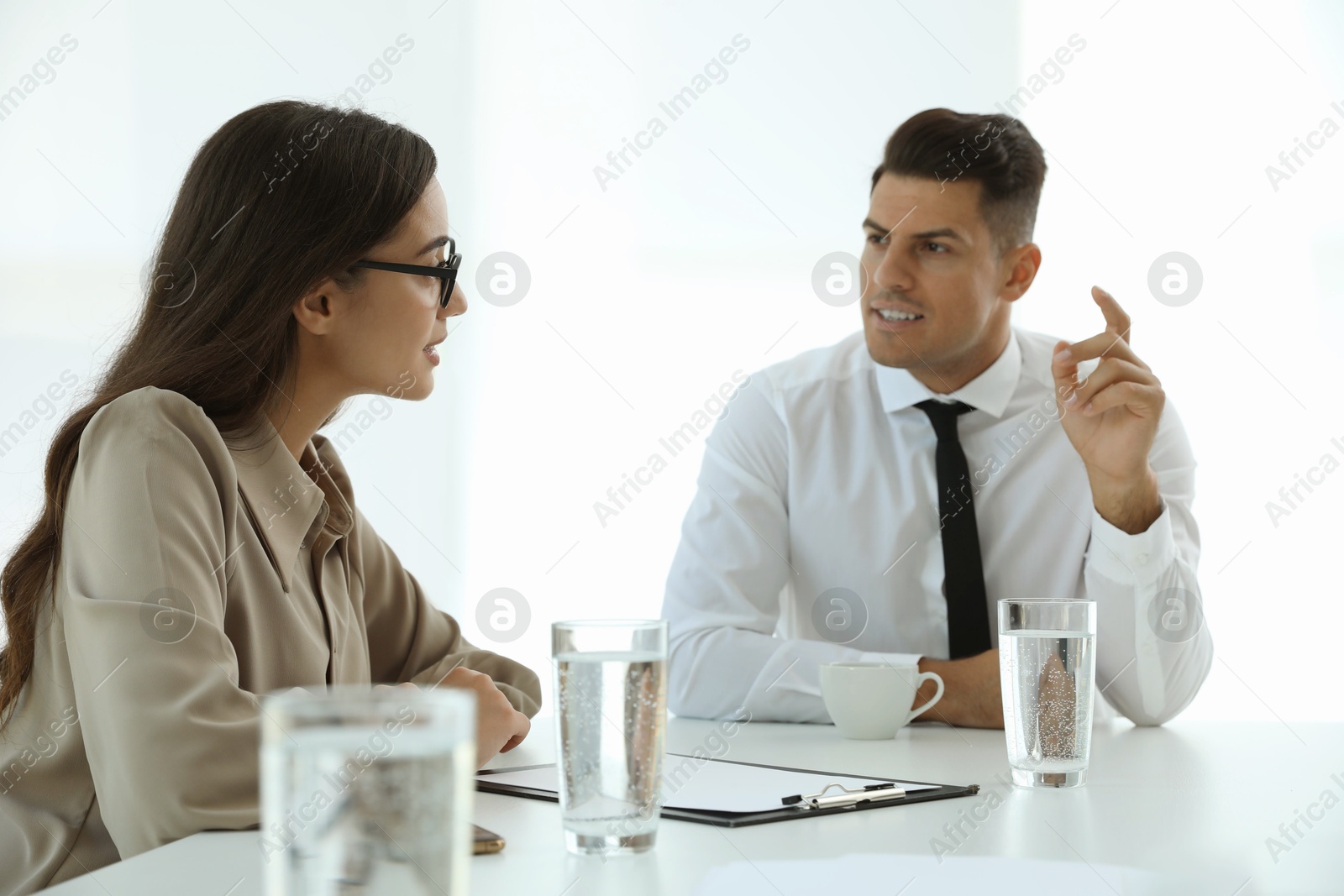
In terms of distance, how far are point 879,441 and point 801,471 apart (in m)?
0.17

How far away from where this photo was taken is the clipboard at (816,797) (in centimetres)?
94

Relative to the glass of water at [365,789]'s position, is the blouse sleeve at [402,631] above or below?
below

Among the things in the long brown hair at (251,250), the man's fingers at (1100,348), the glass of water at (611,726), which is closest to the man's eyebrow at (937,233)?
the man's fingers at (1100,348)

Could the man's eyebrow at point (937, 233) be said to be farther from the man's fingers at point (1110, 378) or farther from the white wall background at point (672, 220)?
the white wall background at point (672, 220)

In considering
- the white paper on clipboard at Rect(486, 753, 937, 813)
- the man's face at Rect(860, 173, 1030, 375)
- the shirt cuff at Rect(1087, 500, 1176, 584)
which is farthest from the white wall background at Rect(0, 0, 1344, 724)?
the white paper on clipboard at Rect(486, 753, 937, 813)

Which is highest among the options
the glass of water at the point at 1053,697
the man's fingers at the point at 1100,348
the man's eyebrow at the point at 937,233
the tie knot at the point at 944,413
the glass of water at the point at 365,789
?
the man's eyebrow at the point at 937,233

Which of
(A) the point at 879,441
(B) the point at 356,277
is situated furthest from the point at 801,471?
(B) the point at 356,277

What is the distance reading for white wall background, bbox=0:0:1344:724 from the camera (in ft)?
10.7

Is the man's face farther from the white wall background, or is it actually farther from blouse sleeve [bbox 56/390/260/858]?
blouse sleeve [bbox 56/390/260/858]

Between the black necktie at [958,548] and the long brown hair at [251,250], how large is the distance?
1120mm

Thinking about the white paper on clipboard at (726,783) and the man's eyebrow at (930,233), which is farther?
the man's eyebrow at (930,233)

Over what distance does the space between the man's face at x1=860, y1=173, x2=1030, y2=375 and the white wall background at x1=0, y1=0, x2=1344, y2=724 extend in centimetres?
111

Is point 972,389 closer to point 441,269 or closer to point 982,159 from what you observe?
point 982,159

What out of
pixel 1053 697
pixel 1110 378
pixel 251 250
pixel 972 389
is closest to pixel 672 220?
pixel 972 389
